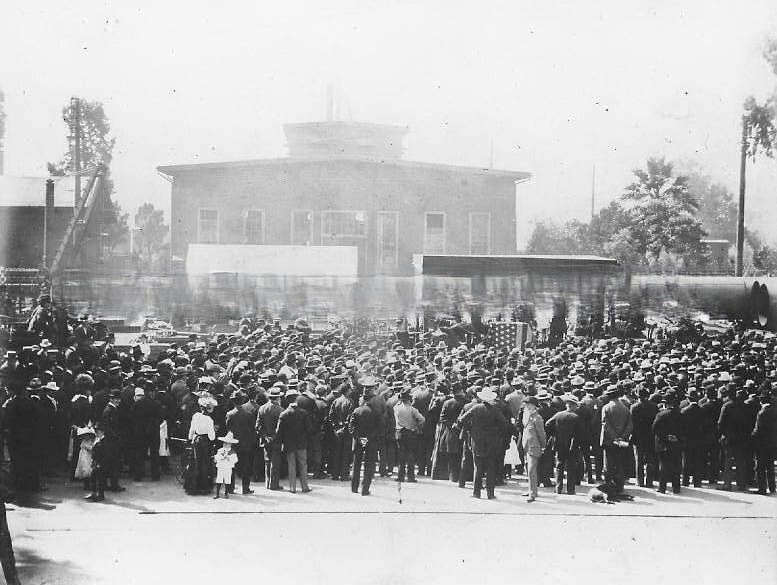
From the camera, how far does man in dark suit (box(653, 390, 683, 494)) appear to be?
344 inches

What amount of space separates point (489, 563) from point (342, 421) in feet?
9.41

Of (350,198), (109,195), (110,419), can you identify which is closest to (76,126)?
(109,195)

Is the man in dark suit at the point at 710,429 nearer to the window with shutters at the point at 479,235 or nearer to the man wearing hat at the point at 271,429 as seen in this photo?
the window with shutters at the point at 479,235

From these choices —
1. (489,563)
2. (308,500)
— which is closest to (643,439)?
(489,563)

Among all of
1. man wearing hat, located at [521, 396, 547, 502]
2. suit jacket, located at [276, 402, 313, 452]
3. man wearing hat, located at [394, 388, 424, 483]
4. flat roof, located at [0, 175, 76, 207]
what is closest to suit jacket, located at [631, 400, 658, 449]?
man wearing hat, located at [521, 396, 547, 502]

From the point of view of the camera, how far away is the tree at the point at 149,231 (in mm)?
9047

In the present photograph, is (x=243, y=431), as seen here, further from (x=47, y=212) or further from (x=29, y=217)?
(x=29, y=217)

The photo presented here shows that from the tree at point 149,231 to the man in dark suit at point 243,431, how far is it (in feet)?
6.48

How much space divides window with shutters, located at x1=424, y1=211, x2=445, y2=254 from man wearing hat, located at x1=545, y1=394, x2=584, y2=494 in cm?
327

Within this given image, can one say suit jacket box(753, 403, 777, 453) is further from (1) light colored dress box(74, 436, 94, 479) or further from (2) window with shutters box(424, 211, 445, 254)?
(1) light colored dress box(74, 436, 94, 479)

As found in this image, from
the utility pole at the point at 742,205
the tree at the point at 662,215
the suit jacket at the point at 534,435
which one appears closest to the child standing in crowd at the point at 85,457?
the suit jacket at the point at 534,435

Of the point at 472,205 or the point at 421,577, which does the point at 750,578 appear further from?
the point at 472,205

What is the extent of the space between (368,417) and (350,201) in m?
3.53

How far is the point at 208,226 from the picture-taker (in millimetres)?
9938
